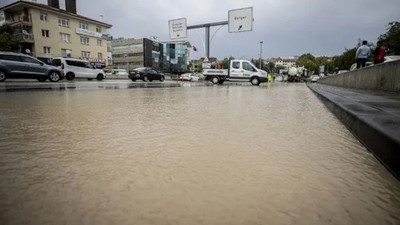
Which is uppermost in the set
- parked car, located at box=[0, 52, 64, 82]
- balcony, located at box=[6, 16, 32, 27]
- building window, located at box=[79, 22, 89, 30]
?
building window, located at box=[79, 22, 89, 30]

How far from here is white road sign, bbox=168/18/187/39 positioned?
29.7m

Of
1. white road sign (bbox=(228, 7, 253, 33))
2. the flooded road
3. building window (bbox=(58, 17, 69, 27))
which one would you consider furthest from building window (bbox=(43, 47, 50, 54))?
the flooded road

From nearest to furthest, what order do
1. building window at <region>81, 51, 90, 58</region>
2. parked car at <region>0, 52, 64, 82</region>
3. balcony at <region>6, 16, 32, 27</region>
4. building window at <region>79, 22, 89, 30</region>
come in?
parked car at <region>0, 52, 64, 82</region>
balcony at <region>6, 16, 32, 27</region>
building window at <region>79, 22, 89, 30</region>
building window at <region>81, 51, 90, 58</region>

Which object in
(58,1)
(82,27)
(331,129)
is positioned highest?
(58,1)

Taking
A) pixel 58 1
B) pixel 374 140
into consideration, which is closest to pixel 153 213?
pixel 374 140

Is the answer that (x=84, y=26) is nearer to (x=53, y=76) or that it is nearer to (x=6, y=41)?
(x=6, y=41)

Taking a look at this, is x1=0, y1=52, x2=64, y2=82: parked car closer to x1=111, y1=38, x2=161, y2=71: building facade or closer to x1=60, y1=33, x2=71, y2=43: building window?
x1=60, y1=33, x2=71, y2=43: building window

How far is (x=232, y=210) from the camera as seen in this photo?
0.92m

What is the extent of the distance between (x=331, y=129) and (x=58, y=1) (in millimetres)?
52173

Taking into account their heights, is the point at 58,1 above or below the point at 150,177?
above

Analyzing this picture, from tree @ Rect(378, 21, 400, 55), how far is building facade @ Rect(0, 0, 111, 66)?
46.5 m

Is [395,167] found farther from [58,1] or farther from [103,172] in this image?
A: [58,1]

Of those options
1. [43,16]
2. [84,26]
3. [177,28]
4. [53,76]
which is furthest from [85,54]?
[53,76]

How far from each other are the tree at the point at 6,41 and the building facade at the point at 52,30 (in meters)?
1.25
